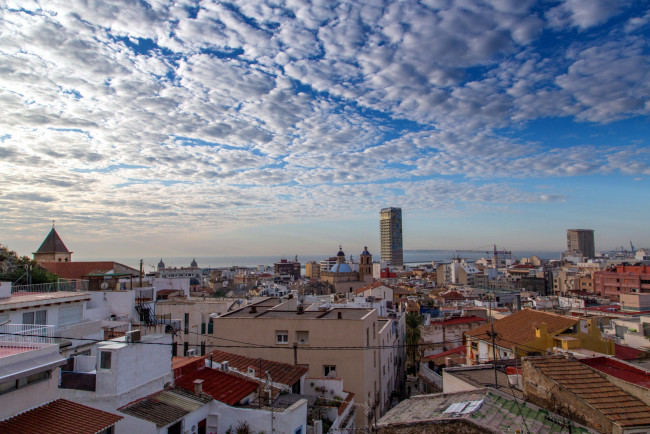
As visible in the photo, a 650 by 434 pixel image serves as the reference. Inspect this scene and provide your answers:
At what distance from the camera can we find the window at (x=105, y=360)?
8.65m

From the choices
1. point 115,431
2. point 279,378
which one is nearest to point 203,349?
point 279,378

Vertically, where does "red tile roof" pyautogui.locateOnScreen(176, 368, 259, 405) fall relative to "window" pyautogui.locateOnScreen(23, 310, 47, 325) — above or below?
below

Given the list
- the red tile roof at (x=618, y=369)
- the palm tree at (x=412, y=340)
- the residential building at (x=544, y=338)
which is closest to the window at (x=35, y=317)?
the residential building at (x=544, y=338)

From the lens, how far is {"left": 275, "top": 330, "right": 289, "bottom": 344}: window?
56.7ft

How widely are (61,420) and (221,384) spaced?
3.49 m

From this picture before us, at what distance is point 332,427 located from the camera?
10852 mm

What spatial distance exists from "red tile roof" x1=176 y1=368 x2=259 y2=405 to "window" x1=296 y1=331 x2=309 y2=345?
6.22 m

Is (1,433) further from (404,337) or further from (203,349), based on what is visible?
(404,337)

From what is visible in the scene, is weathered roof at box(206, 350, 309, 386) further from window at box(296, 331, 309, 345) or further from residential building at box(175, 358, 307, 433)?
window at box(296, 331, 309, 345)

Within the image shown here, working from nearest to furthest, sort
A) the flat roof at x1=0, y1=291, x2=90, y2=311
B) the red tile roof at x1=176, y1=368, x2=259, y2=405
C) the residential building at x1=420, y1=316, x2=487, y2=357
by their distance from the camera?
1. the red tile roof at x1=176, y1=368, x2=259, y2=405
2. the flat roof at x1=0, y1=291, x2=90, y2=311
3. the residential building at x1=420, y1=316, x2=487, y2=357

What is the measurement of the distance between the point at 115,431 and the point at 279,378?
5.00 m

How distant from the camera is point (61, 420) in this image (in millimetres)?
7512

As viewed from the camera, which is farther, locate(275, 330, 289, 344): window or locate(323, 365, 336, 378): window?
locate(275, 330, 289, 344): window

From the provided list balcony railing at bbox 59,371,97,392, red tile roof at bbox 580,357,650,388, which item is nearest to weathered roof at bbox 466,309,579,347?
red tile roof at bbox 580,357,650,388
